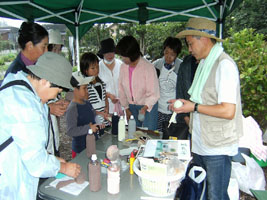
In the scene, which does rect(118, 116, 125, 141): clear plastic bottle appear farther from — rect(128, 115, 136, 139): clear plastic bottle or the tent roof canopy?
the tent roof canopy

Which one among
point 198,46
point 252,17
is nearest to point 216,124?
point 198,46

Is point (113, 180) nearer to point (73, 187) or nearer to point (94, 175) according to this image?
point (94, 175)

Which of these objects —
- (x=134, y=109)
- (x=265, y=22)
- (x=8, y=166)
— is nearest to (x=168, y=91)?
(x=134, y=109)

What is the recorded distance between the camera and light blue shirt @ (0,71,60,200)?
1.02 metres

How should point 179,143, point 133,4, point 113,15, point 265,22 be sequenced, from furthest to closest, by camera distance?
point 265,22 → point 113,15 → point 133,4 → point 179,143

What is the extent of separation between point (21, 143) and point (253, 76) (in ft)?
14.2

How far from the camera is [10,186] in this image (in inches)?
43.9

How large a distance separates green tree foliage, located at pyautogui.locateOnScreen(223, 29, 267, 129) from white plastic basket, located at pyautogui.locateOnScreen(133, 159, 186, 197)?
3596 mm

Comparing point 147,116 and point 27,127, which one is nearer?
point 27,127

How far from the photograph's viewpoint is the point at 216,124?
5.03 ft

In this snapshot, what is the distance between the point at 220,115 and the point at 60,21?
3796 millimetres

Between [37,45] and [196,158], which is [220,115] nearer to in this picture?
[196,158]

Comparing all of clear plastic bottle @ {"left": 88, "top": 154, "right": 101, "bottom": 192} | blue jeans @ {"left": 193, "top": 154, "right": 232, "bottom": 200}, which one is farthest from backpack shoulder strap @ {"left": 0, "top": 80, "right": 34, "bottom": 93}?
blue jeans @ {"left": 193, "top": 154, "right": 232, "bottom": 200}

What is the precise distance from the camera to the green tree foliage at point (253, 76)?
13.7 feet
